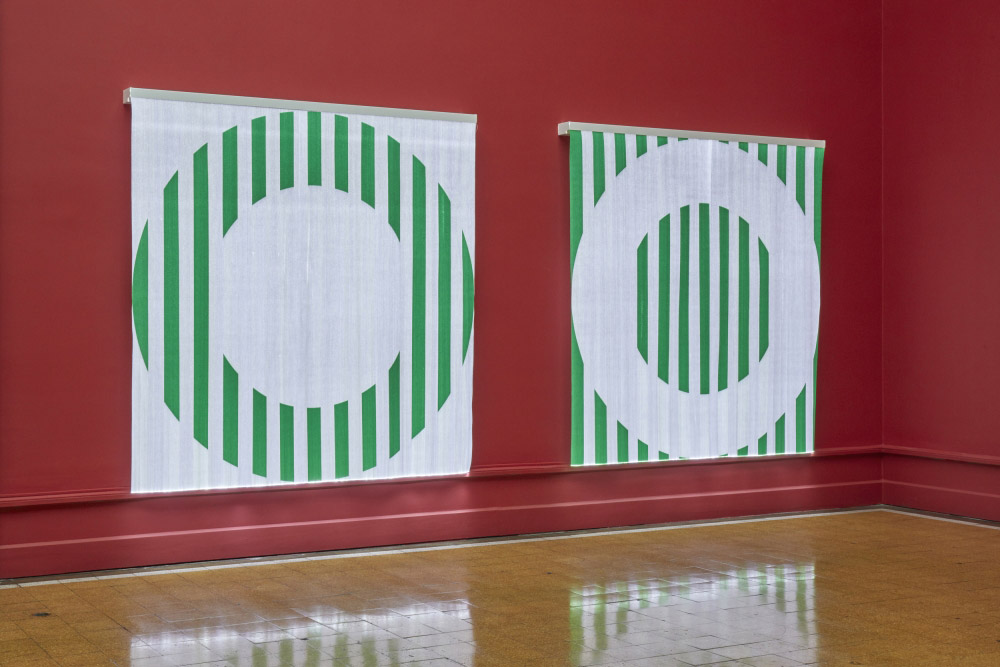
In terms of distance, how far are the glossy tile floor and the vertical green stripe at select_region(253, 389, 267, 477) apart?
1.59 feet

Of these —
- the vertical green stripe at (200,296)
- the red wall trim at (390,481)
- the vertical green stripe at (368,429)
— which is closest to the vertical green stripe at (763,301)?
the red wall trim at (390,481)

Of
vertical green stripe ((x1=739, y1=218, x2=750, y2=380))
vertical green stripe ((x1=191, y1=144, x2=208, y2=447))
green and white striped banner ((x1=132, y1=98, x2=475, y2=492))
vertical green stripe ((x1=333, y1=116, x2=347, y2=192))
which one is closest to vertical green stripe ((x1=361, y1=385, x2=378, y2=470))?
green and white striped banner ((x1=132, y1=98, x2=475, y2=492))

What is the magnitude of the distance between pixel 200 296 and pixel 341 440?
101cm

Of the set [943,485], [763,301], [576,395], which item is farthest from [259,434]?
[943,485]

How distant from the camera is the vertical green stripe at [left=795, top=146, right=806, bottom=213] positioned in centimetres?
718

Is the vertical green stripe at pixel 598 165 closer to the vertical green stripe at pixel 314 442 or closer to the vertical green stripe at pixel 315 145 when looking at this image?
the vertical green stripe at pixel 315 145

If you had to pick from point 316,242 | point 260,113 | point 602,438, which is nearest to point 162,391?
point 316,242

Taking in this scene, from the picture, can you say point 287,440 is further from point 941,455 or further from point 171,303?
point 941,455

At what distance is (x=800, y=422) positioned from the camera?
7180 mm

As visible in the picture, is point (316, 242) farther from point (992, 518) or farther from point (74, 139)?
point (992, 518)

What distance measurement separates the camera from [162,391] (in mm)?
5555

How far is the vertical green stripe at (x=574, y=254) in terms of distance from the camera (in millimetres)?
6520

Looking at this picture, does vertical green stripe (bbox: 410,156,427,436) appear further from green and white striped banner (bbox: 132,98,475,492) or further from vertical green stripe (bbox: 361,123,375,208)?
vertical green stripe (bbox: 361,123,375,208)

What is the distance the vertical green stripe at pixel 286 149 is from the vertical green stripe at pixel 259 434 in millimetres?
1054
